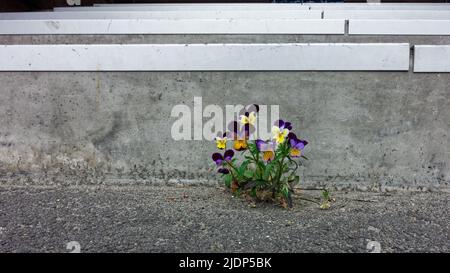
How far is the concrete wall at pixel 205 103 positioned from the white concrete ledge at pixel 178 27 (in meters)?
0.07

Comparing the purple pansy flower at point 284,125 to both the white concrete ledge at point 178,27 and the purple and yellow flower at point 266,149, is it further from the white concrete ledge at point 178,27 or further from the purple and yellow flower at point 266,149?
the white concrete ledge at point 178,27

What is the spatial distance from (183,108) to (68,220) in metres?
1.26

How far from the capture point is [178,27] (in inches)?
167

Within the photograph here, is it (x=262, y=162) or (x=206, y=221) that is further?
(x=262, y=162)

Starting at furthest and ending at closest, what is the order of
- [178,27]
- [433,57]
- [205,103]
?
[178,27] < [205,103] < [433,57]

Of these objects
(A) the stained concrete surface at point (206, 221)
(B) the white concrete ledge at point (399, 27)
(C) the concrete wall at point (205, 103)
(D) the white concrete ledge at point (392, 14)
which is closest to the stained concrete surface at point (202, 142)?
(C) the concrete wall at point (205, 103)

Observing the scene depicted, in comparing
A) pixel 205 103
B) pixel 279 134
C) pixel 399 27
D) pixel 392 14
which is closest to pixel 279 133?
pixel 279 134

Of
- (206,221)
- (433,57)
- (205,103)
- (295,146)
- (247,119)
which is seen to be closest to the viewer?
(206,221)

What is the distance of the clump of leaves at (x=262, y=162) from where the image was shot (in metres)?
3.64

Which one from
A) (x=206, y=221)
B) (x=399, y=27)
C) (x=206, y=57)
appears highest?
(x=399, y=27)

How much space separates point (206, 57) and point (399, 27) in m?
1.61

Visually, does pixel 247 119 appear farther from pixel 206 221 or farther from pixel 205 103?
pixel 206 221

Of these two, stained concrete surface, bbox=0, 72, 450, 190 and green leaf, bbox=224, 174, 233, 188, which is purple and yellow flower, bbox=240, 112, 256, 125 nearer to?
stained concrete surface, bbox=0, 72, 450, 190

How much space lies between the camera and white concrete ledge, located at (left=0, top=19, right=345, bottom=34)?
13.6ft
